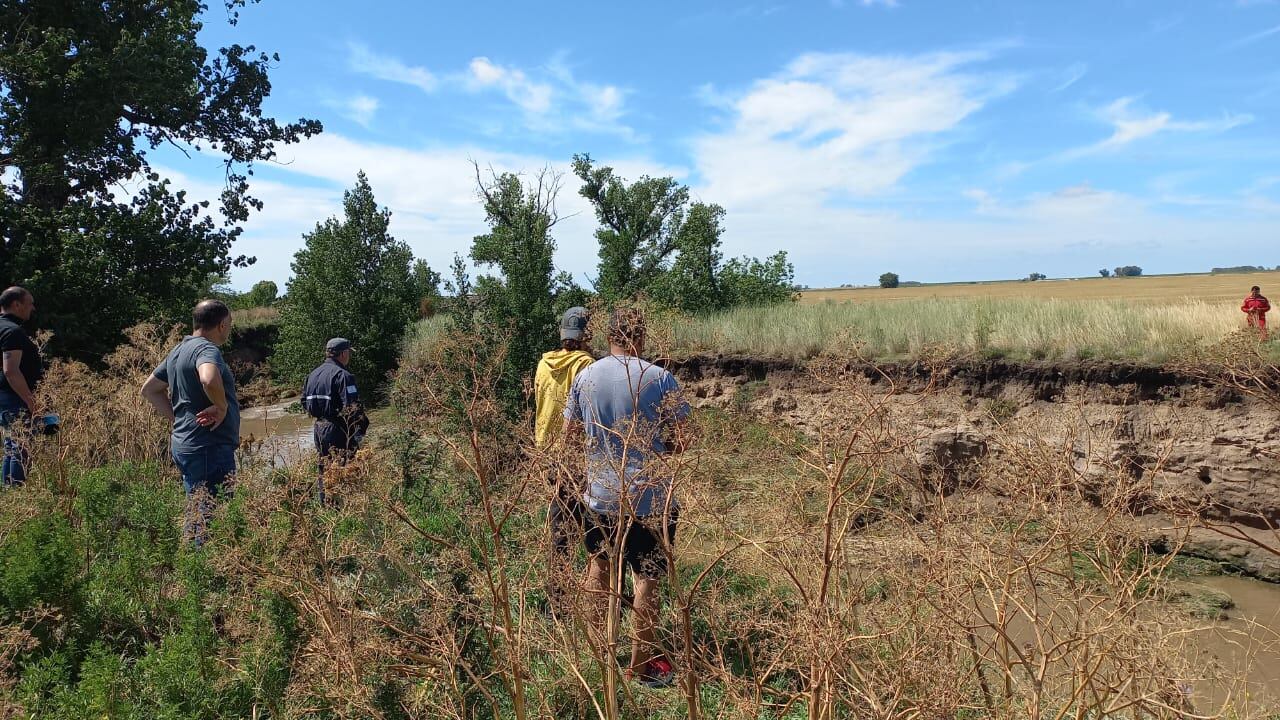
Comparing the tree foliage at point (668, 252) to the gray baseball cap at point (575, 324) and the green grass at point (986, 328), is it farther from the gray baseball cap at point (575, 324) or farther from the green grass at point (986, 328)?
the gray baseball cap at point (575, 324)

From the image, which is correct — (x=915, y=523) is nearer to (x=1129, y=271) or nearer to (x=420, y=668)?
(x=420, y=668)

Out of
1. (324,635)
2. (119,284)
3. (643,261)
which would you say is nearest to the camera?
(324,635)

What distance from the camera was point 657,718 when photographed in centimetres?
276

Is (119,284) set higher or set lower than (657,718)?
higher

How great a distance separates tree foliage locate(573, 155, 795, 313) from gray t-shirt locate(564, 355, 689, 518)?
12579 mm

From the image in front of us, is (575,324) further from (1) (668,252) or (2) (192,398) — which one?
(1) (668,252)

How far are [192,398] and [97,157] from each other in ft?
33.4

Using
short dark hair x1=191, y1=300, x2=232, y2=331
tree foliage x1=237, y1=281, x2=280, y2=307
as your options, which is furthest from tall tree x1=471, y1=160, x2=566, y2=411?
tree foliage x1=237, y1=281, x2=280, y2=307

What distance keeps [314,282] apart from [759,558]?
17.2 metres

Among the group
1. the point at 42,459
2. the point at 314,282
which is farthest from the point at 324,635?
the point at 314,282

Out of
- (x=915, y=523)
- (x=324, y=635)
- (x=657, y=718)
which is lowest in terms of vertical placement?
(x=657, y=718)

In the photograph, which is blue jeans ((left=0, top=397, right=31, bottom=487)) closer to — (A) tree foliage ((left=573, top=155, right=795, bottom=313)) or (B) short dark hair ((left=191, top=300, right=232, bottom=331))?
(B) short dark hair ((left=191, top=300, right=232, bottom=331))

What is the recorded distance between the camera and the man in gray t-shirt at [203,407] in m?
4.13

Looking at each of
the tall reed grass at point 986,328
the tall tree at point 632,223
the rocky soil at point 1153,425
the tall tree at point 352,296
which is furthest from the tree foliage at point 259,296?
the rocky soil at point 1153,425
